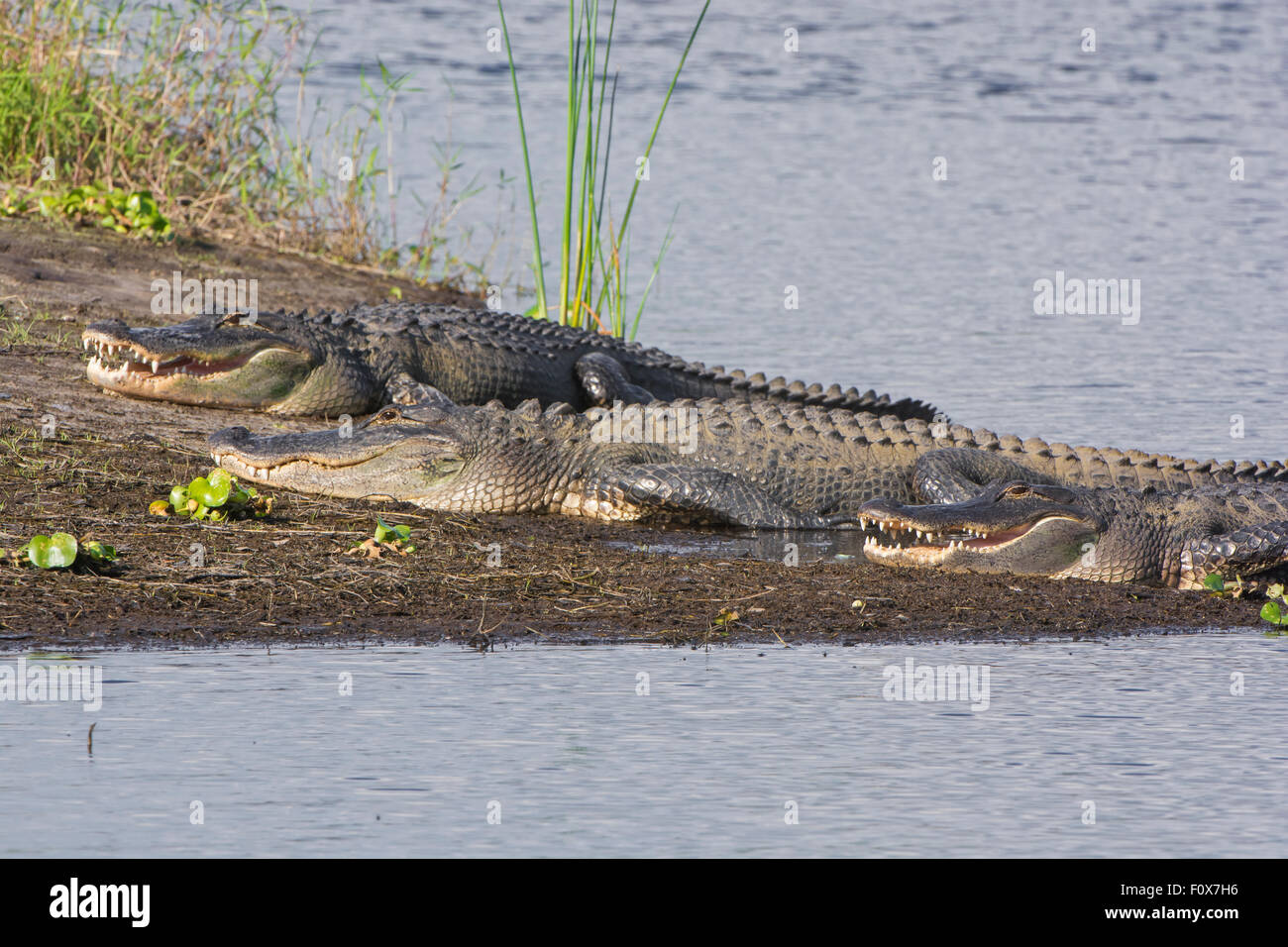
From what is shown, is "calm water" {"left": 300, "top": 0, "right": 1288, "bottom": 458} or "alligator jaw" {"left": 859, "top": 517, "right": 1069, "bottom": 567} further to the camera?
"calm water" {"left": 300, "top": 0, "right": 1288, "bottom": 458}

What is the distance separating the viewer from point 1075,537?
7.20 m

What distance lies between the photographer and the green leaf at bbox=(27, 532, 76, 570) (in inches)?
230

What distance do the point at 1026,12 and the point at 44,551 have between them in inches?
1056

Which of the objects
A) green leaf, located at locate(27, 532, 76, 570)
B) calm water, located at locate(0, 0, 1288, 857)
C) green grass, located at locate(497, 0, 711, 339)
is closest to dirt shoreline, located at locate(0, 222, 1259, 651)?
green leaf, located at locate(27, 532, 76, 570)

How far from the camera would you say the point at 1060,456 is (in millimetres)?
8469

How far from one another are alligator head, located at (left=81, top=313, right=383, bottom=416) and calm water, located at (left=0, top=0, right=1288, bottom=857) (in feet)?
8.88

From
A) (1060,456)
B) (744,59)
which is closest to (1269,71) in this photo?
(744,59)

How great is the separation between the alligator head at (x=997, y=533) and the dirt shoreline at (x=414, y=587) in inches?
8.5

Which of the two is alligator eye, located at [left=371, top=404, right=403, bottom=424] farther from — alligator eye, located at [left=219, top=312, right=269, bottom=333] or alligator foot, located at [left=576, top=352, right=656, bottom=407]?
alligator foot, located at [left=576, top=352, right=656, bottom=407]

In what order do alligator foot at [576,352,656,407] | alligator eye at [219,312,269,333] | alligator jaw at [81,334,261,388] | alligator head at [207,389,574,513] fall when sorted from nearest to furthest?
1. alligator head at [207,389,574,513]
2. alligator jaw at [81,334,261,388]
3. alligator eye at [219,312,269,333]
4. alligator foot at [576,352,656,407]

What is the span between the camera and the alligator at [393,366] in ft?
29.5

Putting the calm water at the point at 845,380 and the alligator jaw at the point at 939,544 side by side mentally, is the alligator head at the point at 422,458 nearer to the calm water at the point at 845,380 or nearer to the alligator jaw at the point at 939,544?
the calm water at the point at 845,380

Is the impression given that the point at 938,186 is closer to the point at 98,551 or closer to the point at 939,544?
the point at 939,544

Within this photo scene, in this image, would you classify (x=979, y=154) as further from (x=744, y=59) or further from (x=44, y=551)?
(x=44, y=551)
